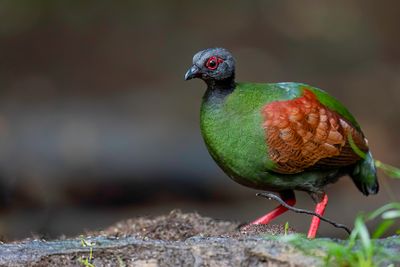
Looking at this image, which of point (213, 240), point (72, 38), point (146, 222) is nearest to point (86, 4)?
point (72, 38)

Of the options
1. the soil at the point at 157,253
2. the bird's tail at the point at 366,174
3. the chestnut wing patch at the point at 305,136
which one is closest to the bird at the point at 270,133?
the chestnut wing patch at the point at 305,136

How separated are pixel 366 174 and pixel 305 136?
81 centimetres

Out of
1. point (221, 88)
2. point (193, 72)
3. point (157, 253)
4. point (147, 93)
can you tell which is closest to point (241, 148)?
point (221, 88)

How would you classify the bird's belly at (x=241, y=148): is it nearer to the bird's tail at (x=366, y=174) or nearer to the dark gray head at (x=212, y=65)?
the dark gray head at (x=212, y=65)

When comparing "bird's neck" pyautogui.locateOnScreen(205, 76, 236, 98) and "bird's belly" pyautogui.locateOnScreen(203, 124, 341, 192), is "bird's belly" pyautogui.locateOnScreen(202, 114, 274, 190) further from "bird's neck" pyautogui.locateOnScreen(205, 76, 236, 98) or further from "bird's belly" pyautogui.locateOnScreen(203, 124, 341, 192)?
"bird's neck" pyautogui.locateOnScreen(205, 76, 236, 98)

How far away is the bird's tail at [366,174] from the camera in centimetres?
703

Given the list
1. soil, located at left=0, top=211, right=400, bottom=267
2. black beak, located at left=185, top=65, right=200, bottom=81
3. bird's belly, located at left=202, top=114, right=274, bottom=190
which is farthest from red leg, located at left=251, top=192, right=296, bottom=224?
soil, located at left=0, top=211, right=400, bottom=267

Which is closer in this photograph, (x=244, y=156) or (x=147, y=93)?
(x=244, y=156)

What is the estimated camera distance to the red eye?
645 centimetres

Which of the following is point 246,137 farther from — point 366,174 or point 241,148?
point 366,174

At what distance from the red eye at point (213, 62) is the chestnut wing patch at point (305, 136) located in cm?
41

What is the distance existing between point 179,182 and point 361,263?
758cm

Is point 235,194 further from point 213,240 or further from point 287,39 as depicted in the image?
point 213,240

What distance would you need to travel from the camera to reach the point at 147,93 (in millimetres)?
13820
